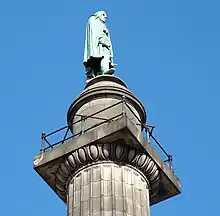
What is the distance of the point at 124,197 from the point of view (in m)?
29.5

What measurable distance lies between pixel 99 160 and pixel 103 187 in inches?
45.9

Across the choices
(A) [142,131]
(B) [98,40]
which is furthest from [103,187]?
(B) [98,40]

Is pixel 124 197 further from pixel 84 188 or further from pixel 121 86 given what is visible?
pixel 121 86

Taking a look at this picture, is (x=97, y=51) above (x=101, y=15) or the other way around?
the other way around

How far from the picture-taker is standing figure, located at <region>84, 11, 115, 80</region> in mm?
35094

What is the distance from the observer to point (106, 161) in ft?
100.0

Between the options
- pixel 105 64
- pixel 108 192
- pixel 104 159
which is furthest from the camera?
pixel 105 64

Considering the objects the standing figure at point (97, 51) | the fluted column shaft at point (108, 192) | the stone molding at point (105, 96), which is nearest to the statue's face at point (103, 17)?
the standing figure at point (97, 51)

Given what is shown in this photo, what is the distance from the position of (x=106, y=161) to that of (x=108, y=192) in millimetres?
1332

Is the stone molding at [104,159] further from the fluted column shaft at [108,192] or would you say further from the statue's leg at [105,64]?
the statue's leg at [105,64]

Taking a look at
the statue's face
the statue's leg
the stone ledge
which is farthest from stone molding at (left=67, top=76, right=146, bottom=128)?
the statue's face

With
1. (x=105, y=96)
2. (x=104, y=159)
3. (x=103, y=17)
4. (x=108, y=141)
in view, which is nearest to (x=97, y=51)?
(x=103, y=17)

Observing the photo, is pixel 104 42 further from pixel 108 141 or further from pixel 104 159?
pixel 104 159

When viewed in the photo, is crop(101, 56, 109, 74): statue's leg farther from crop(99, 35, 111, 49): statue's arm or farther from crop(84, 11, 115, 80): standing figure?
crop(99, 35, 111, 49): statue's arm
